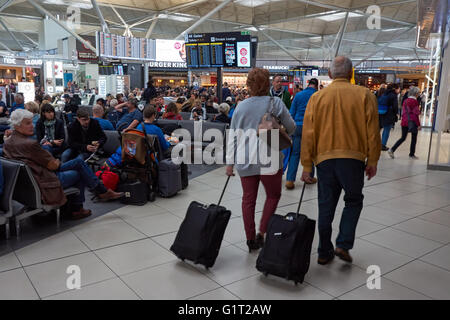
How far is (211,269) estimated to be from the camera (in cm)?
333

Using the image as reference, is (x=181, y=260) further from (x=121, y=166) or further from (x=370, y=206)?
(x=370, y=206)

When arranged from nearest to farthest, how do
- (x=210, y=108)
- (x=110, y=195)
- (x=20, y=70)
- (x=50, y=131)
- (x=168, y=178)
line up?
(x=110, y=195), (x=168, y=178), (x=50, y=131), (x=210, y=108), (x=20, y=70)

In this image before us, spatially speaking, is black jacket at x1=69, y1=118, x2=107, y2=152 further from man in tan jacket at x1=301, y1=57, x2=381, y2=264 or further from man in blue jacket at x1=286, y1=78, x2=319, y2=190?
man in tan jacket at x1=301, y1=57, x2=381, y2=264

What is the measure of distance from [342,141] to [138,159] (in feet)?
10.4

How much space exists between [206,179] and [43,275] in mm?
3995

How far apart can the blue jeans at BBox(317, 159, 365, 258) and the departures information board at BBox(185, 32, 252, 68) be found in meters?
8.81

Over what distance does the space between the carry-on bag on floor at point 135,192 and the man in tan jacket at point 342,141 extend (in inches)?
109

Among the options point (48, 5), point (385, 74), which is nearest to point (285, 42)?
point (385, 74)

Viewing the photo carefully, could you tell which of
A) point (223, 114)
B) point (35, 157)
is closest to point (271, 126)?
point (35, 157)

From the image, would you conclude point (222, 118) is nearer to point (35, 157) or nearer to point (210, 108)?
point (210, 108)

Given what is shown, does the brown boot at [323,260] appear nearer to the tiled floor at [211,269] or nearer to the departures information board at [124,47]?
the tiled floor at [211,269]

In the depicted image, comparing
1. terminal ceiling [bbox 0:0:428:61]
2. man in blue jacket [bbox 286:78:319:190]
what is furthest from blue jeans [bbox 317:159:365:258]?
terminal ceiling [bbox 0:0:428:61]

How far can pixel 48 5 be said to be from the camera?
23797 millimetres

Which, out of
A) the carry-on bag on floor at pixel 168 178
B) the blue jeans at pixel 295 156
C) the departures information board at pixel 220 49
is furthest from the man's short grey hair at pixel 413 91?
the carry-on bag on floor at pixel 168 178
